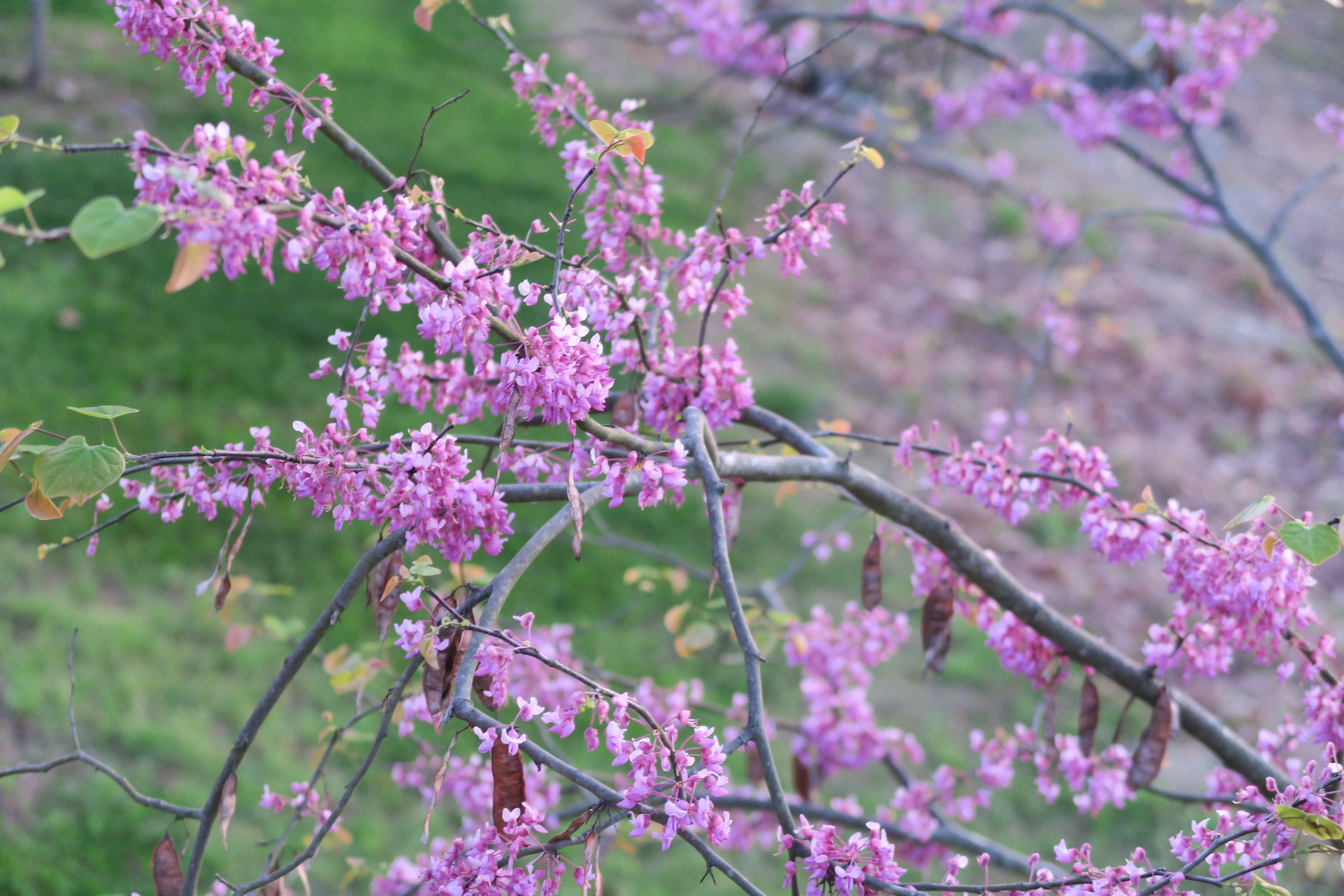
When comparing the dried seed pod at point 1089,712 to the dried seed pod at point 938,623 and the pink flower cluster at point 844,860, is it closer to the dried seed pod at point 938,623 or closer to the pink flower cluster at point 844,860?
the dried seed pod at point 938,623

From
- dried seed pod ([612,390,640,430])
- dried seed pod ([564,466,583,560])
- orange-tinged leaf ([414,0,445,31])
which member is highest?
A: orange-tinged leaf ([414,0,445,31])

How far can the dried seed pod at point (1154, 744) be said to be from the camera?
181 centimetres

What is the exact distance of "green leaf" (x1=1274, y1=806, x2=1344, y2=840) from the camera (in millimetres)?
1120

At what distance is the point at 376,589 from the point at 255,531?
3.14 metres

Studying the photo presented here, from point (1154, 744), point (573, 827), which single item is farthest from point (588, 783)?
point (1154, 744)

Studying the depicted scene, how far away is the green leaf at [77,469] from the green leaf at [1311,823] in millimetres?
1448

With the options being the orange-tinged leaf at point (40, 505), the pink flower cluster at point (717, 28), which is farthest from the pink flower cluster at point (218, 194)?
the pink flower cluster at point (717, 28)

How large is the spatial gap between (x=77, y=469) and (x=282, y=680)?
0.41 metres

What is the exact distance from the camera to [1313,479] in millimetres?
5578

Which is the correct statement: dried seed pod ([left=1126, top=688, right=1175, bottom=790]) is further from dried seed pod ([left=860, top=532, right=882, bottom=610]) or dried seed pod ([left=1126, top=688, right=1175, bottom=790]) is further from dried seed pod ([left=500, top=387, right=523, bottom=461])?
dried seed pod ([left=500, top=387, right=523, bottom=461])

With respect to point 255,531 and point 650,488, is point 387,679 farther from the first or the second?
point 650,488

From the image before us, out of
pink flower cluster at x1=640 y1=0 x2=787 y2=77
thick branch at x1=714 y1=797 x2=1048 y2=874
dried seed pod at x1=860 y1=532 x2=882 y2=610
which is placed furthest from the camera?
pink flower cluster at x1=640 y1=0 x2=787 y2=77

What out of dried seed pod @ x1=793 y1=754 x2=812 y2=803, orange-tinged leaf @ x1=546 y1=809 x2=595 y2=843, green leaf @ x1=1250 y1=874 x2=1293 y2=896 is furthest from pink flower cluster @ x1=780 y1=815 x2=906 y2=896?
dried seed pod @ x1=793 y1=754 x2=812 y2=803

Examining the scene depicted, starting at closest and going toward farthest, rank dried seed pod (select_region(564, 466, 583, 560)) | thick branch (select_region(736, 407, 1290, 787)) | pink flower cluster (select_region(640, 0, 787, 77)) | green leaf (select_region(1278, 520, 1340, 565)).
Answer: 1. dried seed pod (select_region(564, 466, 583, 560))
2. green leaf (select_region(1278, 520, 1340, 565))
3. thick branch (select_region(736, 407, 1290, 787))
4. pink flower cluster (select_region(640, 0, 787, 77))
